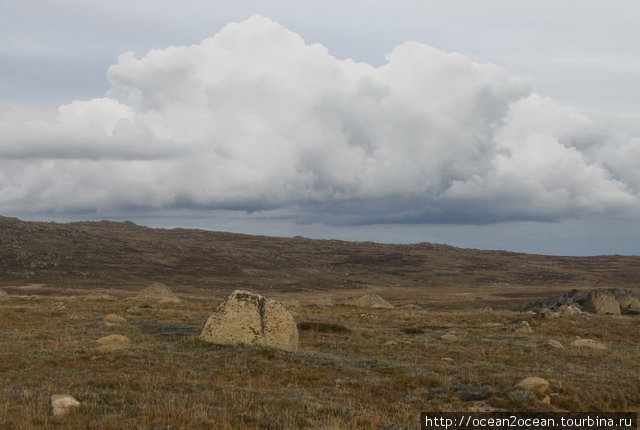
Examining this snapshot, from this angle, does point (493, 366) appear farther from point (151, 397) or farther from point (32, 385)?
point (32, 385)

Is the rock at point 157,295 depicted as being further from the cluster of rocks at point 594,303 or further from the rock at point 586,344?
the cluster of rocks at point 594,303

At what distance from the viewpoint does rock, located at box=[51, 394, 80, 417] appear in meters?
11.0

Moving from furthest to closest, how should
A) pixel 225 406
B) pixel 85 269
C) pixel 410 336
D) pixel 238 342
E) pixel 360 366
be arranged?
pixel 85 269 < pixel 410 336 < pixel 238 342 < pixel 360 366 < pixel 225 406

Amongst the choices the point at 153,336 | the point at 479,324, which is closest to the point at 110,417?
the point at 153,336

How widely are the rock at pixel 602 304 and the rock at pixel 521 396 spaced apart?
4636 cm

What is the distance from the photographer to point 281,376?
16.6 m

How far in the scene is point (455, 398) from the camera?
13.8 metres

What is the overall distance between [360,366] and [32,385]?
11.8 m

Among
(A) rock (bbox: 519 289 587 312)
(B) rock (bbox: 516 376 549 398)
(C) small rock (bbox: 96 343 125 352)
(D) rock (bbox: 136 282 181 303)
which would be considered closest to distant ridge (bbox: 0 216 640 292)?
(D) rock (bbox: 136 282 181 303)

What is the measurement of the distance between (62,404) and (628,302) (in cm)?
6485

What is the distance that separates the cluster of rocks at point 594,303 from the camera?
52922mm

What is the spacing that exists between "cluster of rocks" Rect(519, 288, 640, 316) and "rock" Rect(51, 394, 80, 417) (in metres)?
45.0

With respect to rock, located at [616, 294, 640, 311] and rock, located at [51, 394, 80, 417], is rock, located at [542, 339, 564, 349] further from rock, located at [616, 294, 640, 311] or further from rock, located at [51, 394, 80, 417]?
rock, located at [616, 294, 640, 311]

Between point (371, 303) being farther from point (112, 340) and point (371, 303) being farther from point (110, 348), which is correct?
point (110, 348)
